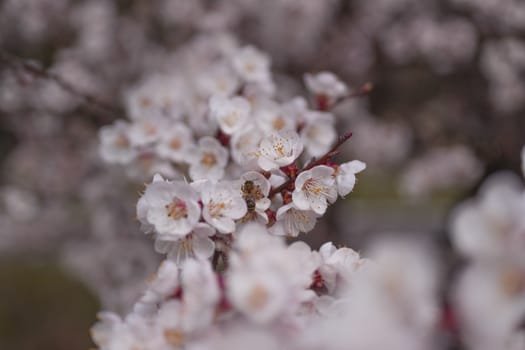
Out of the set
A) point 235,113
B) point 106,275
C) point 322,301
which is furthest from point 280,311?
point 106,275

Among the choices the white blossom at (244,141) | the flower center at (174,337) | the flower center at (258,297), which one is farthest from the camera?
the white blossom at (244,141)

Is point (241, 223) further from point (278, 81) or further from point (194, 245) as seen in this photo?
point (278, 81)

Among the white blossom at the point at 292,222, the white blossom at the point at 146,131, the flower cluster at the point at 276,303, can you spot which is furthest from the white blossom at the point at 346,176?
the white blossom at the point at 146,131

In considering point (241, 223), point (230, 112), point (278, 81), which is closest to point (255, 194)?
point (241, 223)

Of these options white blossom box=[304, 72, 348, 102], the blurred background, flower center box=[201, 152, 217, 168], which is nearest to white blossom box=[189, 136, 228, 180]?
flower center box=[201, 152, 217, 168]

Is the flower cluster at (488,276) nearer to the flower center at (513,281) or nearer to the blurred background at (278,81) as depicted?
the flower center at (513,281)
